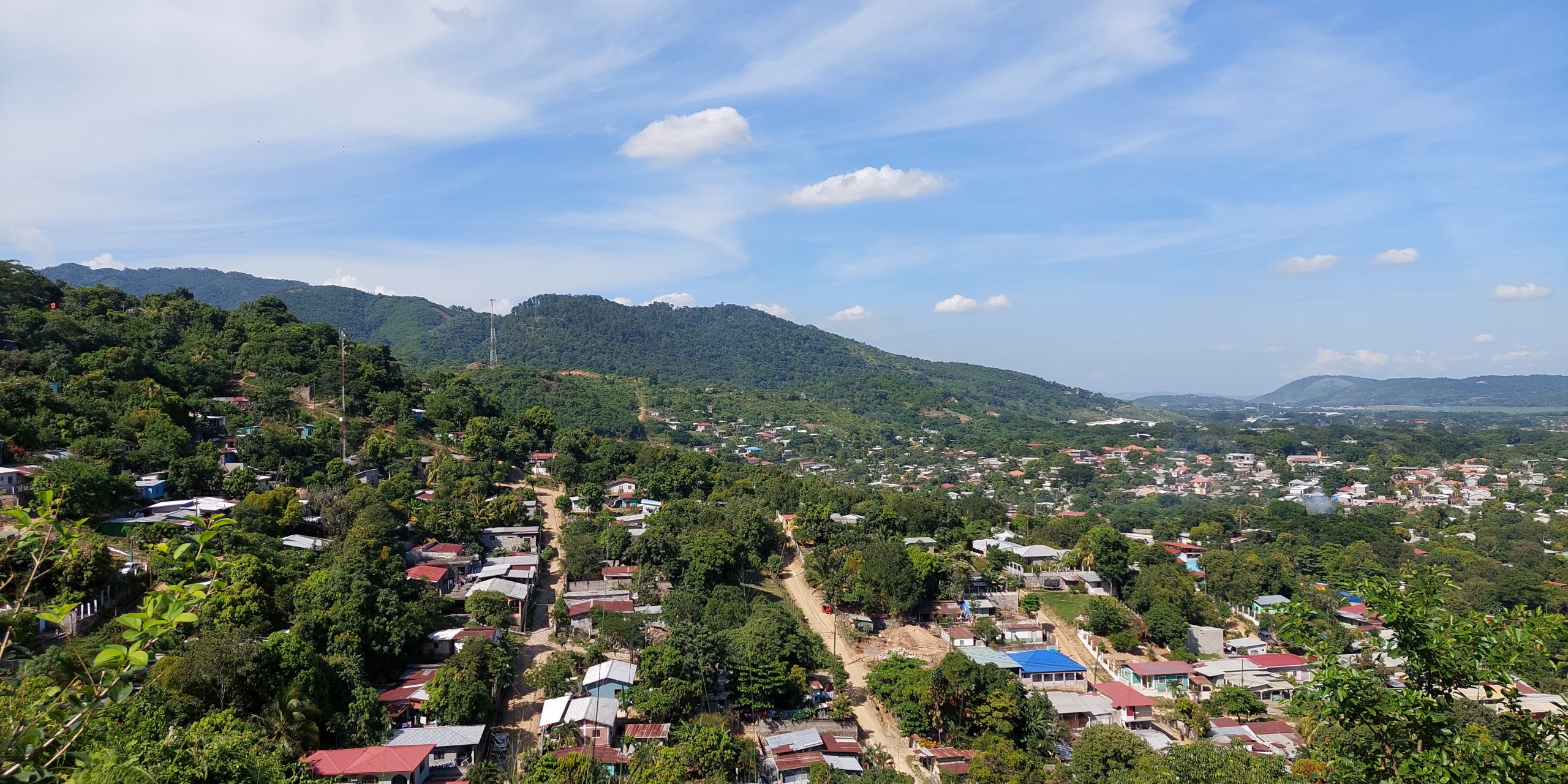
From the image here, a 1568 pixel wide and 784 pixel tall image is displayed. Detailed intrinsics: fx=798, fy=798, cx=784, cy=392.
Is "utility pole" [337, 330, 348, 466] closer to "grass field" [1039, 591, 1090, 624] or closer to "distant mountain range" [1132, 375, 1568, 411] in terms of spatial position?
"grass field" [1039, 591, 1090, 624]

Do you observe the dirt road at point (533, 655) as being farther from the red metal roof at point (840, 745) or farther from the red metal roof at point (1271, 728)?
the red metal roof at point (1271, 728)

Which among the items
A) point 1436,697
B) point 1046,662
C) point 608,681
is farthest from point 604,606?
point 1436,697

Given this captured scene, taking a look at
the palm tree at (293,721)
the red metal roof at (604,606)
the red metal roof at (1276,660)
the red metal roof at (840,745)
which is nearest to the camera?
the palm tree at (293,721)

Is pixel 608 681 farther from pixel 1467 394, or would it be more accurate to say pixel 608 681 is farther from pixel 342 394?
pixel 1467 394

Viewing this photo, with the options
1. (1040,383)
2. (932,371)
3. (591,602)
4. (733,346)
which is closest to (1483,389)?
(1040,383)

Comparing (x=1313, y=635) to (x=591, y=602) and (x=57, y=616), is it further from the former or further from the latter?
(x=591, y=602)

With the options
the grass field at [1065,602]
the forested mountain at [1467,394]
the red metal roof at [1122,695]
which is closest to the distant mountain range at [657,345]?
the grass field at [1065,602]
